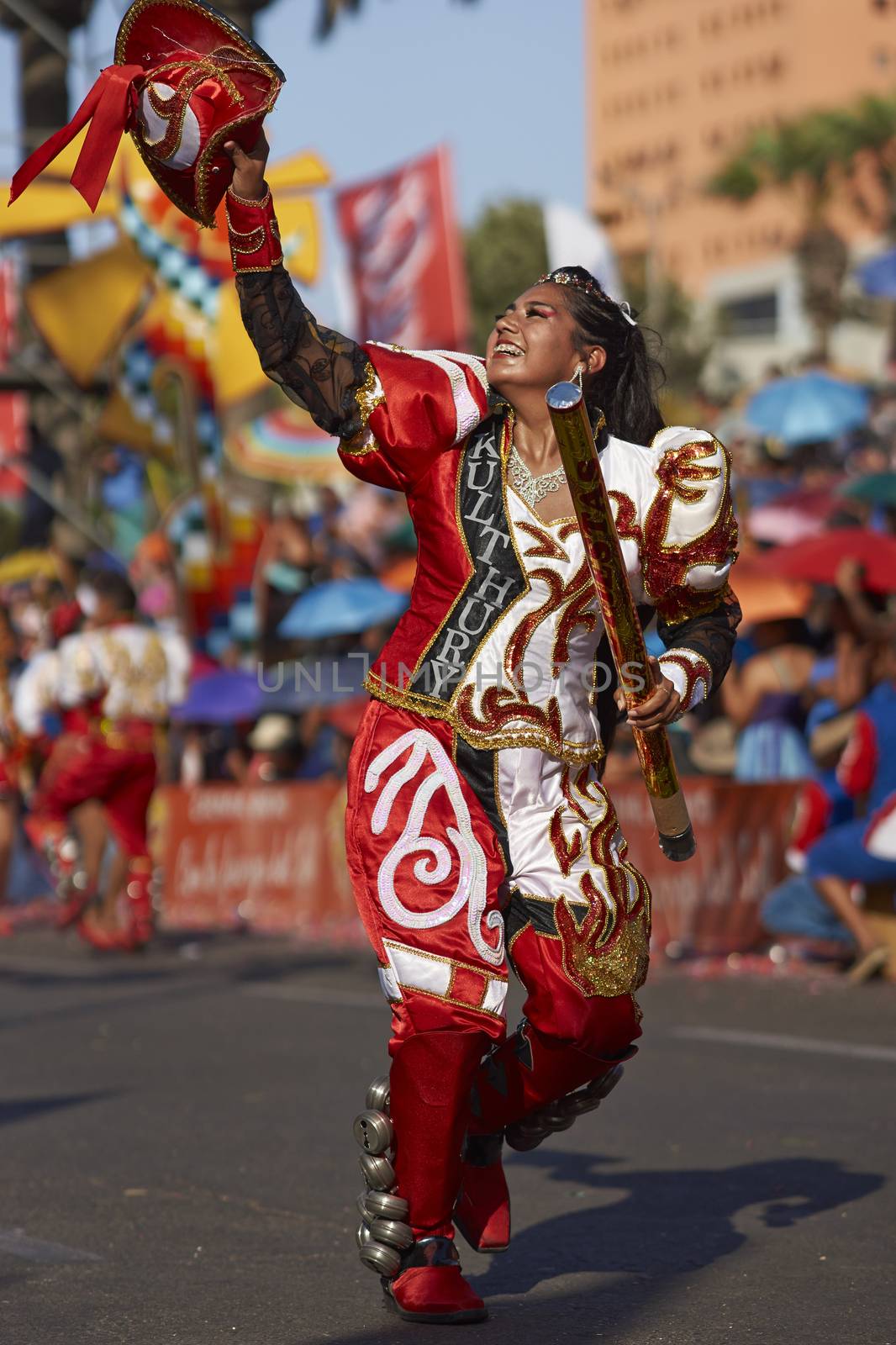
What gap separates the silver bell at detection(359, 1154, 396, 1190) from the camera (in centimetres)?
416

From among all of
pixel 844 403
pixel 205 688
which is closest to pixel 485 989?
pixel 205 688

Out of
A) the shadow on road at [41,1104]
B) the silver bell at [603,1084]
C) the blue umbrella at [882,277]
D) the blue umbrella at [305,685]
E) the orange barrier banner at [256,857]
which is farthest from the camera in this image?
the blue umbrella at [882,277]

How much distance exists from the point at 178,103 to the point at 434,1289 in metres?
2.25

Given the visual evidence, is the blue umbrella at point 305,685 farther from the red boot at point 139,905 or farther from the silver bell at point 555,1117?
the silver bell at point 555,1117

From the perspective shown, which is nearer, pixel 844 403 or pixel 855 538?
pixel 855 538

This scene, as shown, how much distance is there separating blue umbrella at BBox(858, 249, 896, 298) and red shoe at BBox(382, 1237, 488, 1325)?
1173 cm

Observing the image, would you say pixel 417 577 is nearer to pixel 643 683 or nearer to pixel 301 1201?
pixel 643 683

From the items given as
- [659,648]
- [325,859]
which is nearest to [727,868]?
[325,859]

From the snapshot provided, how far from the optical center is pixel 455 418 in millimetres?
4285

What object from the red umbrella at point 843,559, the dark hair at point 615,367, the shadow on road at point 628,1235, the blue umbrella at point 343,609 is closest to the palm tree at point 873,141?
the blue umbrella at point 343,609

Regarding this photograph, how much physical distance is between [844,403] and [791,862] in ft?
23.9

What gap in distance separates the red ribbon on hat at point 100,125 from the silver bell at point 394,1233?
6.51ft

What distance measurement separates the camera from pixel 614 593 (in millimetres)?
3916

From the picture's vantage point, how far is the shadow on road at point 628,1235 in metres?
4.18
